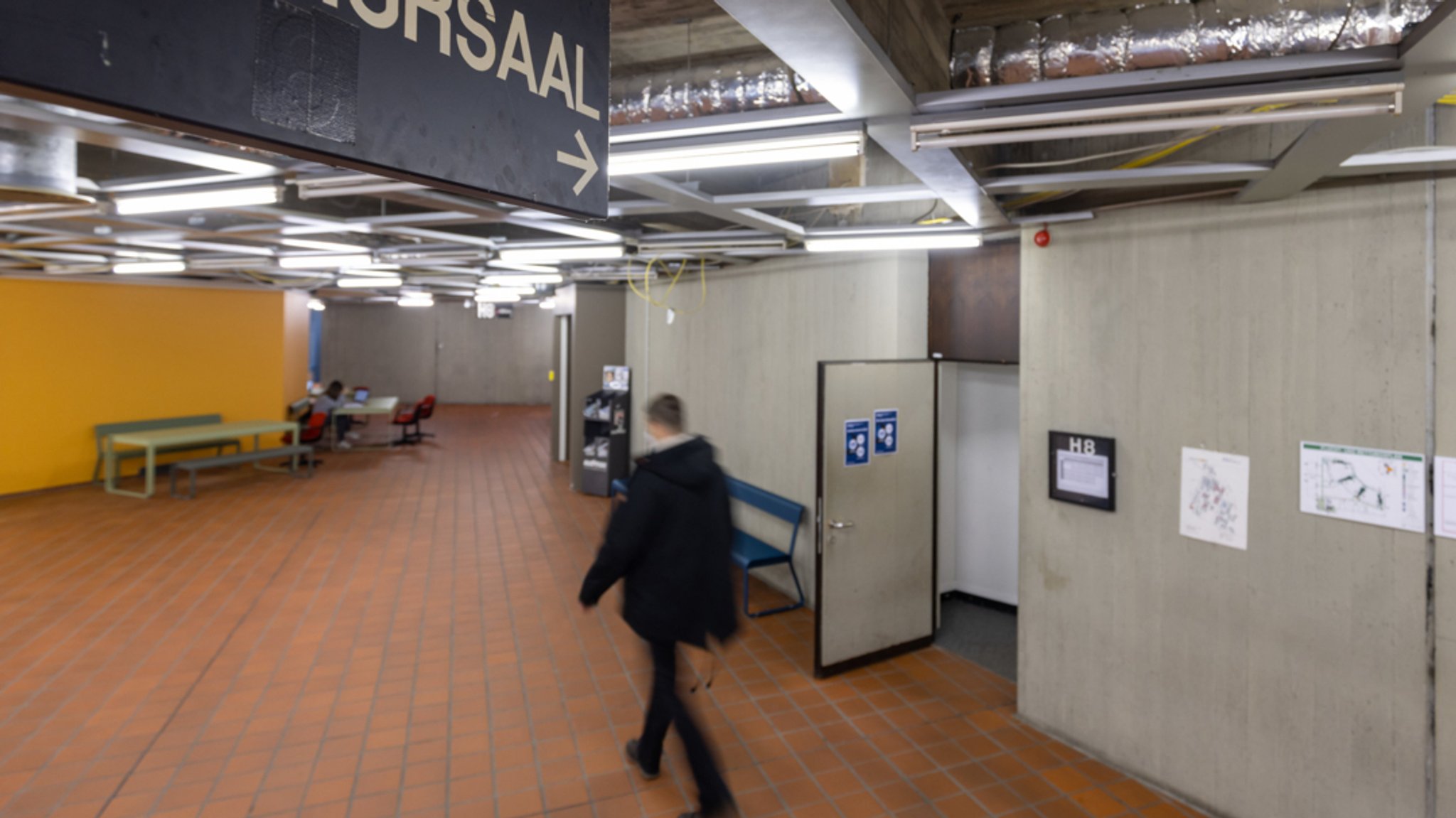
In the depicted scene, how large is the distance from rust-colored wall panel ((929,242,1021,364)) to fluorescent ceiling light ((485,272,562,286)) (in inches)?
181

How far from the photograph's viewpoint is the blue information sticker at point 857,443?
4684 millimetres

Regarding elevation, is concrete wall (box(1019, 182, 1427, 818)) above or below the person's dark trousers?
above

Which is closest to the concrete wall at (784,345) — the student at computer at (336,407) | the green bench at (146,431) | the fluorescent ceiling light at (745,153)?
the fluorescent ceiling light at (745,153)

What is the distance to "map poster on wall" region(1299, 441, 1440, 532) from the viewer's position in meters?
2.70

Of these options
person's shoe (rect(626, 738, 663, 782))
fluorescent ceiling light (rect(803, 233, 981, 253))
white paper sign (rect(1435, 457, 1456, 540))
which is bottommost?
person's shoe (rect(626, 738, 663, 782))

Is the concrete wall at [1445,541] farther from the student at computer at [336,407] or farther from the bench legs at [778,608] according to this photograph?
the student at computer at [336,407]

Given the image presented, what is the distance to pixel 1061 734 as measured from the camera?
394cm

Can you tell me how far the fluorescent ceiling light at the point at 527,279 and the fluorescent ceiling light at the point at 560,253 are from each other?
1.77m

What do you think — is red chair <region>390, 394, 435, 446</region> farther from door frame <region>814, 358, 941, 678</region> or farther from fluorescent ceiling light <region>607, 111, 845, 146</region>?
fluorescent ceiling light <region>607, 111, 845, 146</region>

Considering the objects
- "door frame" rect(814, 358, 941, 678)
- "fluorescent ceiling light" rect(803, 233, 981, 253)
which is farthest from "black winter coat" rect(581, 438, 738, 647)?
"fluorescent ceiling light" rect(803, 233, 981, 253)

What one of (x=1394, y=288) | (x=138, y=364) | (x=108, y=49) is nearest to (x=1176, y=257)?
(x=1394, y=288)

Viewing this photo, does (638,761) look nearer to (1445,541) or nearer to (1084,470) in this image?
(1084,470)

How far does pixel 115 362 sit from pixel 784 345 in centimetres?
960

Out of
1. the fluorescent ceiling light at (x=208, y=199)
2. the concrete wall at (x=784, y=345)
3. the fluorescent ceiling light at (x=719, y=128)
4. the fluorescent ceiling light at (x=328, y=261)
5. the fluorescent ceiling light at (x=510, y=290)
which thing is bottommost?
the concrete wall at (x=784, y=345)
